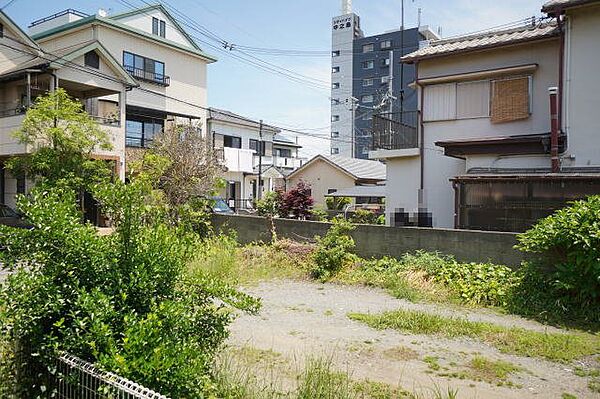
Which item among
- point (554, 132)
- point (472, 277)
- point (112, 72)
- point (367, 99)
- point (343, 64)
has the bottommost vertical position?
point (472, 277)

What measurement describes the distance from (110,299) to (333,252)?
23.7 feet

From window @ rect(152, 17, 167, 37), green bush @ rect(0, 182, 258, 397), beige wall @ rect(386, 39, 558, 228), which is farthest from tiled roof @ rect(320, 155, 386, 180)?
green bush @ rect(0, 182, 258, 397)

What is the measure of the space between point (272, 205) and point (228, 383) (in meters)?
14.6

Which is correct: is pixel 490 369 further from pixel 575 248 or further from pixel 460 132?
pixel 460 132

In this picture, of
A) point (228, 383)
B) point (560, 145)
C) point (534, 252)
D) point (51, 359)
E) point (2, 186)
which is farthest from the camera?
point (2, 186)

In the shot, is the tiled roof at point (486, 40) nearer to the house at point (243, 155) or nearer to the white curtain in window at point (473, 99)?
the white curtain in window at point (473, 99)

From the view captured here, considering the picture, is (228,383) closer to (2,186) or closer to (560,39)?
(560,39)

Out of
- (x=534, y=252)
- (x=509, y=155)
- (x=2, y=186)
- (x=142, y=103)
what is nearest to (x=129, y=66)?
(x=142, y=103)

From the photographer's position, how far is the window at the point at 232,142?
99.9ft

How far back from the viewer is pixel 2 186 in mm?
17922

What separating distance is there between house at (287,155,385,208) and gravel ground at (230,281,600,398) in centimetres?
2140

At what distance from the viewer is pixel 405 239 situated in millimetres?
9883

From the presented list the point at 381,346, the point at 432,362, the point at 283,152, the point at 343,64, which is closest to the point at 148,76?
the point at 283,152

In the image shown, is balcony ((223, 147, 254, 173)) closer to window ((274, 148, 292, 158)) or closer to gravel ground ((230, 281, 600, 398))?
window ((274, 148, 292, 158))
